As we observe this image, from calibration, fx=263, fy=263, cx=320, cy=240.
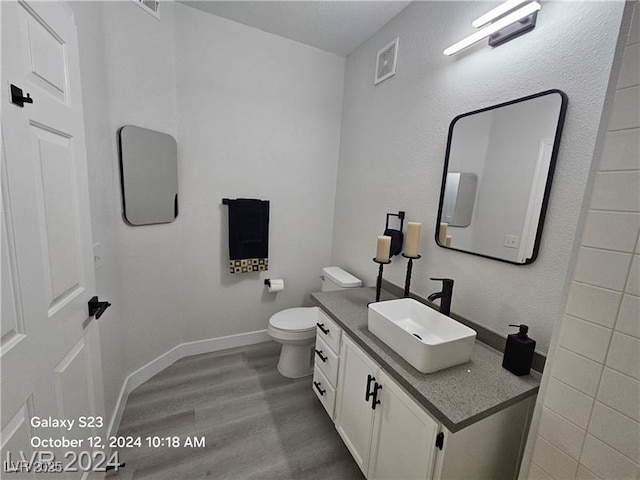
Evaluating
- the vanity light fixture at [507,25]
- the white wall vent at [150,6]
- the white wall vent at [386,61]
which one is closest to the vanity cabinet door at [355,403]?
the vanity light fixture at [507,25]

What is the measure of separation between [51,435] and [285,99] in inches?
96.0

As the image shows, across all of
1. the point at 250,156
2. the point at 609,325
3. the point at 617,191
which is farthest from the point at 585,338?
the point at 250,156

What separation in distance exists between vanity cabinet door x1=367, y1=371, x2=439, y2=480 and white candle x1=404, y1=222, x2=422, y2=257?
69cm

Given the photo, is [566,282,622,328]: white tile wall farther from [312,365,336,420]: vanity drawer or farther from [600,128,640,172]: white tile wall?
[312,365,336,420]: vanity drawer

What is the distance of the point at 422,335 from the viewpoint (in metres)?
1.34

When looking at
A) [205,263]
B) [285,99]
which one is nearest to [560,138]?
[285,99]

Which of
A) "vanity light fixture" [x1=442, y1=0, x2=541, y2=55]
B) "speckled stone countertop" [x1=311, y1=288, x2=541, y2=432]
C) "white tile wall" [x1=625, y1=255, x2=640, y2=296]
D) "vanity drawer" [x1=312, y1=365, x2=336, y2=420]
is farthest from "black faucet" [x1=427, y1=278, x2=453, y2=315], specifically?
"vanity light fixture" [x1=442, y1=0, x2=541, y2=55]

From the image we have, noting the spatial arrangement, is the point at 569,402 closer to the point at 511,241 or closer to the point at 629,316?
the point at 629,316

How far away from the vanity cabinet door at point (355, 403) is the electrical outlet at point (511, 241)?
0.83 metres

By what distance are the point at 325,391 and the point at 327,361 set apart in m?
0.21

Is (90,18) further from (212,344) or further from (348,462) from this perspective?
(348,462)

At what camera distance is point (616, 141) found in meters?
0.69

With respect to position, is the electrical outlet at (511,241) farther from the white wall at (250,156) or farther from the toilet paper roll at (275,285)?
the toilet paper roll at (275,285)

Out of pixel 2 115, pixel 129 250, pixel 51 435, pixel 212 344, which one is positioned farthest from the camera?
pixel 212 344
